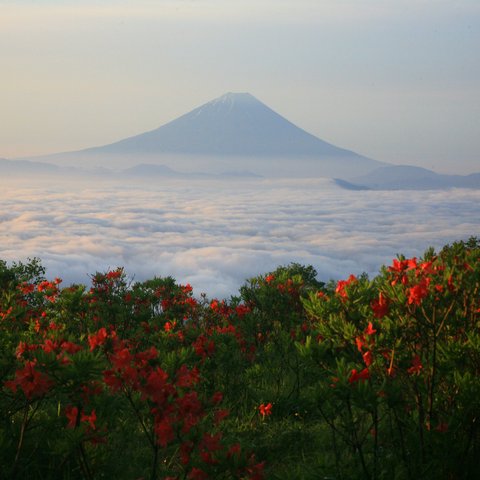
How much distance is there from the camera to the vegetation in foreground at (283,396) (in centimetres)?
513

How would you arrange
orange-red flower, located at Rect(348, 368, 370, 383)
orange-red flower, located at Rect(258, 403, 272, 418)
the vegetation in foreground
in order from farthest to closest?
orange-red flower, located at Rect(258, 403, 272, 418) → orange-red flower, located at Rect(348, 368, 370, 383) → the vegetation in foreground

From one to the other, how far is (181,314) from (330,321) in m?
7.90

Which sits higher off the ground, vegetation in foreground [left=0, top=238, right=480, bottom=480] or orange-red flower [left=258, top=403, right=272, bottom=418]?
vegetation in foreground [left=0, top=238, right=480, bottom=480]

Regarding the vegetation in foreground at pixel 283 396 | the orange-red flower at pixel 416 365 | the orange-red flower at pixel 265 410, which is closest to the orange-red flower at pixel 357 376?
the vegetation in foreground at pixel 283 396

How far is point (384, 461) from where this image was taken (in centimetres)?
653

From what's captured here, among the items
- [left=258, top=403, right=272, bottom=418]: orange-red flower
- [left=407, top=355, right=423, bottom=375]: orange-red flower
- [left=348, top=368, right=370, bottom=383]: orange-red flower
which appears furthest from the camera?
[left=258, top=403, right=272, bottom=418]: orange-red flower

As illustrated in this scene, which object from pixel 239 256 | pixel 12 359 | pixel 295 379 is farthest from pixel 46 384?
pixel 239 256

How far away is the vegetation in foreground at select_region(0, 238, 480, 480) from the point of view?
513 cm

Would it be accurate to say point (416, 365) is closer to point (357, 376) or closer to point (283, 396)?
point (357, 376)

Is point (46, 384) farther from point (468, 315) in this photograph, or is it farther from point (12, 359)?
point (468, 315)

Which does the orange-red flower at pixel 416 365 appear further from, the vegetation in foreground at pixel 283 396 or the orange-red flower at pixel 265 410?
the orange-red flower at pixel 265 410

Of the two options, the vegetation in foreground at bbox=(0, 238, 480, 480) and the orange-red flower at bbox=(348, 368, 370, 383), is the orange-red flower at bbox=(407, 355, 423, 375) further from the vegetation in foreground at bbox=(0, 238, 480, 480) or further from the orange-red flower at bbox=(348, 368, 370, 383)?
the orange-red flower at bbox=(348, 368, 370, 383)

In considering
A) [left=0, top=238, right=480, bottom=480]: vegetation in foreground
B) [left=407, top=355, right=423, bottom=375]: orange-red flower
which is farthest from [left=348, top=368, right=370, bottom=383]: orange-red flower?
[left=407, top=355, right=423, bottom=375]: orange-red flower

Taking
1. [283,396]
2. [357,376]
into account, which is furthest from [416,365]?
[283,396]
